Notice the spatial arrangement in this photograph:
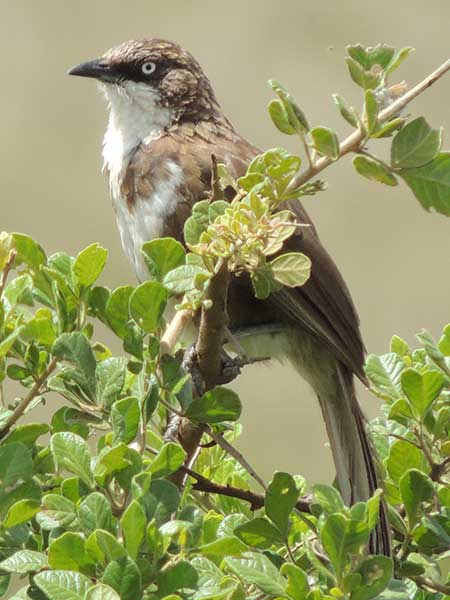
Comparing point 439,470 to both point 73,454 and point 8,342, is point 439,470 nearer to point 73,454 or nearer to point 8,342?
point 73,454

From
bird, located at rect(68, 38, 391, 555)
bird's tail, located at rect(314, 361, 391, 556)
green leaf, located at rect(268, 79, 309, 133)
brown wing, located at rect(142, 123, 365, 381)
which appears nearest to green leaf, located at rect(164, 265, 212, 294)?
green leaf, located at rect(268, 79, 309, 133)

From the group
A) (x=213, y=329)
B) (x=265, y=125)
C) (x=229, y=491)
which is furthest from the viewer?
(x=265, y=125)

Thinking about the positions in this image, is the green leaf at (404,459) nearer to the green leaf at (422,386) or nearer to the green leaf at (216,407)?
the green leaf at (422,386)

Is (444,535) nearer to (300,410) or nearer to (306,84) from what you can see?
(300,410)

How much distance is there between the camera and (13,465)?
213cm

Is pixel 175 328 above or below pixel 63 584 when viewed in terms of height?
above

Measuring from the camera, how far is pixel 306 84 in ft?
40.3

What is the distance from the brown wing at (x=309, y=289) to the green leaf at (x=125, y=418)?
1.78m

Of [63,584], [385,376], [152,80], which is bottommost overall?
[63,584]

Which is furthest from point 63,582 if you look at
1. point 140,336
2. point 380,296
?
point 380,296

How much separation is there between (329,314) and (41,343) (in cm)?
165

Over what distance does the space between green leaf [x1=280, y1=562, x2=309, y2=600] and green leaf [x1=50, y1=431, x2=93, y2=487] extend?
0.35 meters

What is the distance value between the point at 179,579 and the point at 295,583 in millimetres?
177

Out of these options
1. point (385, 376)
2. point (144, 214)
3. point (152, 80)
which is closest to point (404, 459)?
point (385, 376)
